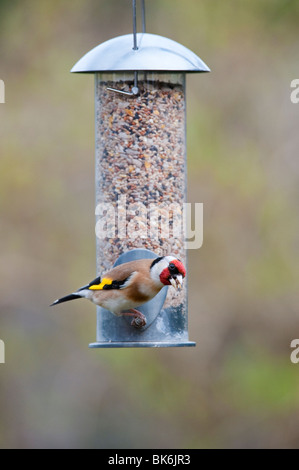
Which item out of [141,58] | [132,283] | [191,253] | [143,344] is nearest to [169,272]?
[132,283]

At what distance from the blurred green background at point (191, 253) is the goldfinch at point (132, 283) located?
5.18 metres

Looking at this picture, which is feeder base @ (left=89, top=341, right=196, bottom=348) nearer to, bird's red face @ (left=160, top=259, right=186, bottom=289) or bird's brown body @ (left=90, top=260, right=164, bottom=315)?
bird's brown body @ (left=90, top=260, right=164, bottom=315)

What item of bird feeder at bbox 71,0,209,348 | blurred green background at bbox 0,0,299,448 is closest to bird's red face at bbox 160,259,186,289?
bird feeder at bbox 71,0,209,348

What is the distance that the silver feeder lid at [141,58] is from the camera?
7.53 m

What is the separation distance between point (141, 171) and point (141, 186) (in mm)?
95

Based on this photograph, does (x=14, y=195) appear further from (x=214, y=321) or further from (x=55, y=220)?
(x=214, y=321)

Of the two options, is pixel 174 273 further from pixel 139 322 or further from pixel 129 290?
pixel 139 322

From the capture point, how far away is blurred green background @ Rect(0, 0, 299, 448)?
13.2m

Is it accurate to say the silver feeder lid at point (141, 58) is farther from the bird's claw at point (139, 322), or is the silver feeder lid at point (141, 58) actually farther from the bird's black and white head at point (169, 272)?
the bird's claw at point (139, 322)

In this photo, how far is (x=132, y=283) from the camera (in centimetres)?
759

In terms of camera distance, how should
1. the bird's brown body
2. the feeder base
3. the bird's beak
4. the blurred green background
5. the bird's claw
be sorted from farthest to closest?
the blurred green background → the bird's claw → the feeder base → the bird's brown body → the bird's beak

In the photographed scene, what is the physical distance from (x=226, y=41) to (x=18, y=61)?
2.28 meters

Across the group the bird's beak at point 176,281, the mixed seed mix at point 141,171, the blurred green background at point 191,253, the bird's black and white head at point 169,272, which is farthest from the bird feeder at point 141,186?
the blurred green background at point 191,253

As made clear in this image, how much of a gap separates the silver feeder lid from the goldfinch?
1.13m
